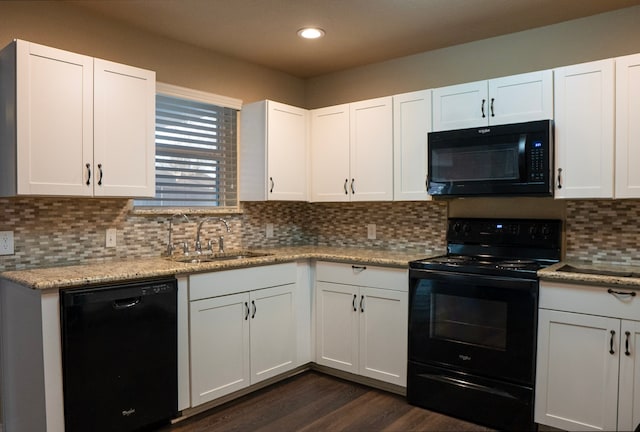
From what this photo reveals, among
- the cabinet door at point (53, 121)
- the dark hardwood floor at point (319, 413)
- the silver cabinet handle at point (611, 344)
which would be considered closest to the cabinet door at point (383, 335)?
the dark hardwood floor at point (319, 413)

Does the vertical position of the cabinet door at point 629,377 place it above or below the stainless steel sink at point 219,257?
below

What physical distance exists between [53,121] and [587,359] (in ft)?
9.57

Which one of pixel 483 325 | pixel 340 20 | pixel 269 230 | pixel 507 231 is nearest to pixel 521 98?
pixel 507 231

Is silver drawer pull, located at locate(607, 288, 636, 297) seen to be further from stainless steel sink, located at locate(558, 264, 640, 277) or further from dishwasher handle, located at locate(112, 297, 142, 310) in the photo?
dishwasher handle, located at locate(112, 297, 142, 310)

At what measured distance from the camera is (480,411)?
259 cm

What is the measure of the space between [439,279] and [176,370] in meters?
1.59

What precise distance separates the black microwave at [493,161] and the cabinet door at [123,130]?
1756 mm

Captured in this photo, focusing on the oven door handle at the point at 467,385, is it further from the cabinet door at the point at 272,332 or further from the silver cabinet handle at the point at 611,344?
the cabinet door at the point at 272,332

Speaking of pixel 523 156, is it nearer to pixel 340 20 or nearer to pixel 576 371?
pixel 576 371

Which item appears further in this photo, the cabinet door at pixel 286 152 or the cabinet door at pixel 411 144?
the cabinet door at pixel 286 152

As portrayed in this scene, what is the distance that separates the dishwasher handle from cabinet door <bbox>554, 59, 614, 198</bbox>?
2.35m

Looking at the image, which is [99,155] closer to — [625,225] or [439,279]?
[439,279]

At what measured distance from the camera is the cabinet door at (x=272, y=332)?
299cm

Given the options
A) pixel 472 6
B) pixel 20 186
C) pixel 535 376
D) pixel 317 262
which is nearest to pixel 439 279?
pixel 535 376
